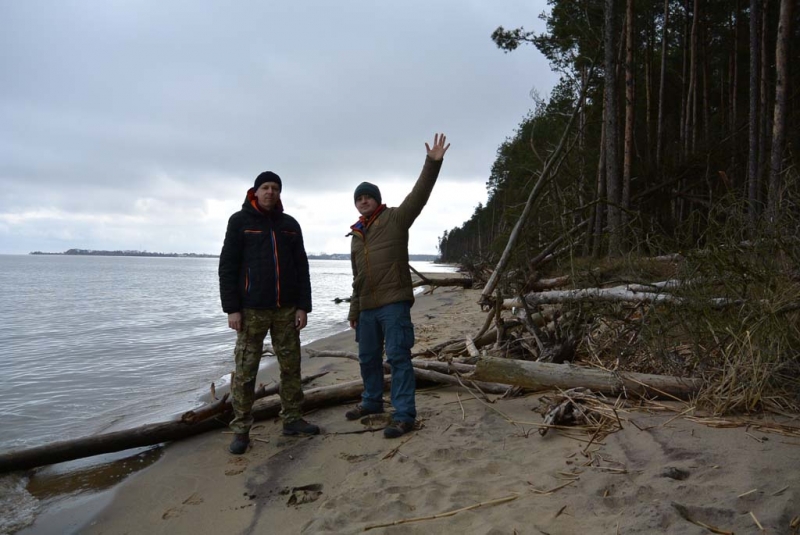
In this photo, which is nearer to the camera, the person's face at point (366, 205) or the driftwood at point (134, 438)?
the driftwood at point (134, 438)

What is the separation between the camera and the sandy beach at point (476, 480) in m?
2.21

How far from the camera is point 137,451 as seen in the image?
4.42m

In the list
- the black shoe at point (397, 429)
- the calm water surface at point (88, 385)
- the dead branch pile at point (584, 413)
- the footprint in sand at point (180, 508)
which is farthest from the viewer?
the black shoe at point (397, 429)

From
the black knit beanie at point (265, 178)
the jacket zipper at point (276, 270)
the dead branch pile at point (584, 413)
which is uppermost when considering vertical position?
the black knit beanie at point (265, 178)

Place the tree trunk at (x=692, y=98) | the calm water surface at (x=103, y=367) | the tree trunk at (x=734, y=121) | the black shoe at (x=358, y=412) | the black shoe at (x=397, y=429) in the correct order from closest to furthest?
1. the black shoe at (x=397, y=429)
2. the black shoe at (x=358, y=412)
3. the calm water surface at (x=103, y=367)
4. the tree trunk at (x=734, y=121)
5. the tree trunk at (x=692, y=98)

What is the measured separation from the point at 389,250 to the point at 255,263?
3.56 ft

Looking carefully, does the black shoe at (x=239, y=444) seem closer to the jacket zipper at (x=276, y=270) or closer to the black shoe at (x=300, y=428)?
the black shoe at (x=300, y=428)

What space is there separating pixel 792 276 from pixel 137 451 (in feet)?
18.0

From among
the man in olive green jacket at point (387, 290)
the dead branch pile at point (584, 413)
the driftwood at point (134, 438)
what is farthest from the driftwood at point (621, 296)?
the driftwood at point (134, 438)

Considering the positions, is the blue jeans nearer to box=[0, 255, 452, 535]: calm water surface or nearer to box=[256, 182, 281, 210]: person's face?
box=[256, 182, 281, 210]: person's face

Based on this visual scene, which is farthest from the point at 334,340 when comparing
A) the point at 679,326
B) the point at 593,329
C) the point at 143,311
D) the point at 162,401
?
the point at 143,311

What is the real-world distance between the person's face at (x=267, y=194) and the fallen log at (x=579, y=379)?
2.37 m

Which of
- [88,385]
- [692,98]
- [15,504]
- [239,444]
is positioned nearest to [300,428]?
[239,444]

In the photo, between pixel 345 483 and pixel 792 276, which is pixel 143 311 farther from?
pixel 792 276
